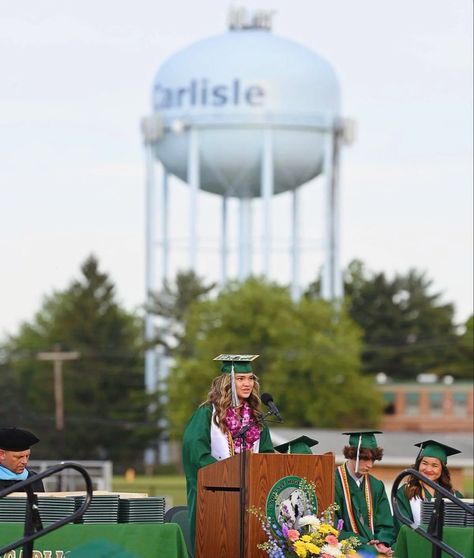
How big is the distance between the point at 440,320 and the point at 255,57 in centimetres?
4105

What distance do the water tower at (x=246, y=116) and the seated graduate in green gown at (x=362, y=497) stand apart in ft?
206

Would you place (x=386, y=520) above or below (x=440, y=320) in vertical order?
below

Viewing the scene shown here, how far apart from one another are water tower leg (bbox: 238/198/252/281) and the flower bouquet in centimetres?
6909

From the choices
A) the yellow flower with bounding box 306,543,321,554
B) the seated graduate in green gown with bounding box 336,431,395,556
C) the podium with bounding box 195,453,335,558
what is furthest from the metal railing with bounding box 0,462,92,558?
the seated graduate in green gown with bounding box 336,431,395,556

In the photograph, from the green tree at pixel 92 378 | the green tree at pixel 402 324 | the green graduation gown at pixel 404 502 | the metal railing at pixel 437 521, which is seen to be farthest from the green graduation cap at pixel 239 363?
the green tree at pixel 402 324

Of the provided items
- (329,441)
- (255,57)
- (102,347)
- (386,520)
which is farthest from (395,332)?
(386,520)

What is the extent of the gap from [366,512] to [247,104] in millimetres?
65024

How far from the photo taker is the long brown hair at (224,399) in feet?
49.5

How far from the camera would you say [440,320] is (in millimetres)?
118000

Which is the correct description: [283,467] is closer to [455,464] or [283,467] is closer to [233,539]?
[233,539]

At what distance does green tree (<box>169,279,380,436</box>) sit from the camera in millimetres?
86312

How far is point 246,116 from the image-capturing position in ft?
263

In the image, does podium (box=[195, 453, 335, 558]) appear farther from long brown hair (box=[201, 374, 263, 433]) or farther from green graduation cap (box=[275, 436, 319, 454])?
green graduation cap (box=[275, 436, 319, 454])

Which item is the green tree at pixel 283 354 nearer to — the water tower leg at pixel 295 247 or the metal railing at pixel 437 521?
the water tower leg at pixel 295 247
